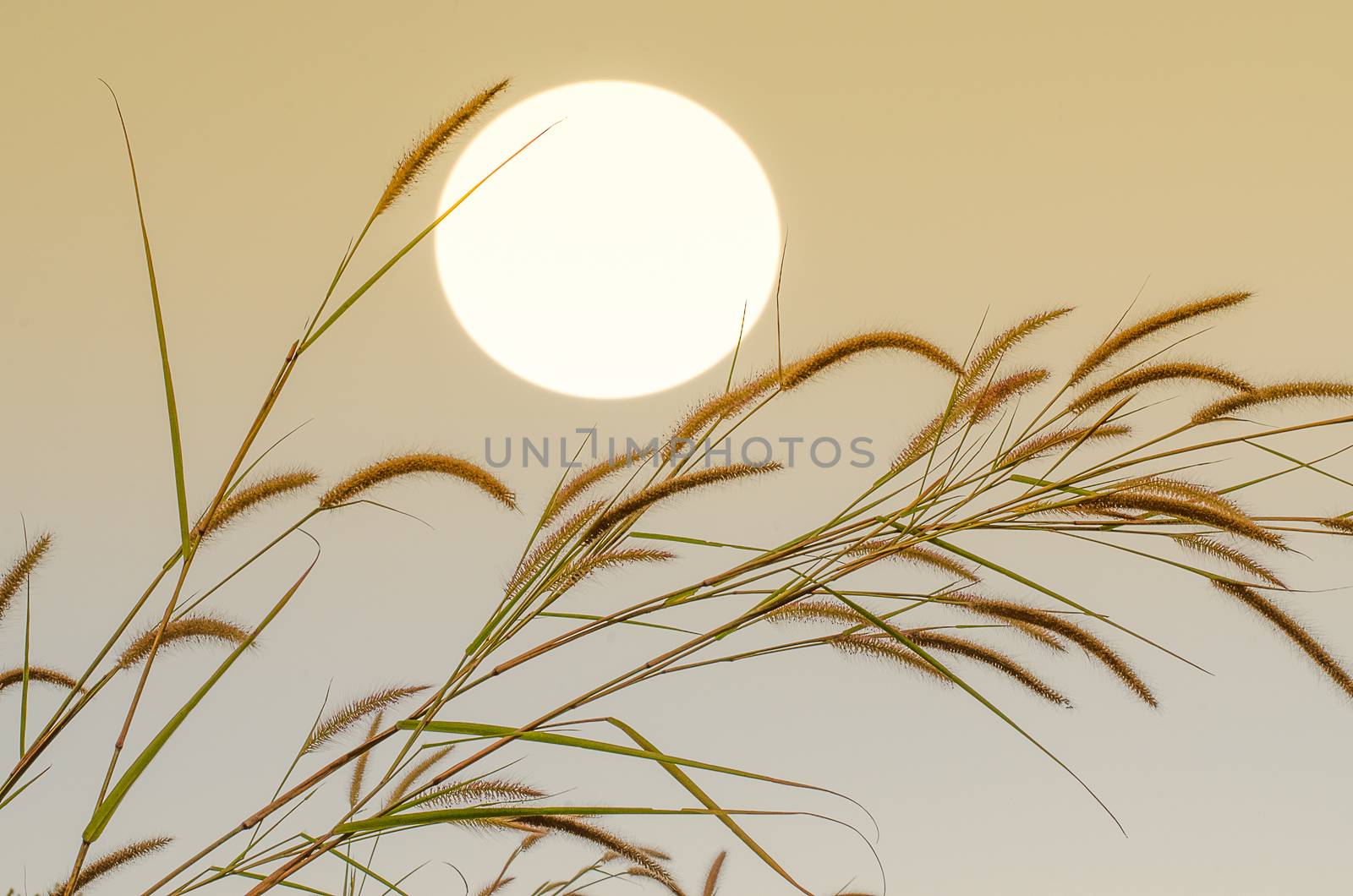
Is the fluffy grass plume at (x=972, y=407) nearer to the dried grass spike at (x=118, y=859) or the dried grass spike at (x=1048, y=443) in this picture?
the dried grass spike at (x=1048, y=443)

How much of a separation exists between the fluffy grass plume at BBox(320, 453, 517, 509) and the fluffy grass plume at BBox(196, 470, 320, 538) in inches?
3.6

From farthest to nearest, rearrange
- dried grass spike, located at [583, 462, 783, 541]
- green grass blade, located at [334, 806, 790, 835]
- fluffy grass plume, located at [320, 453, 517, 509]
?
fluffy grass plume, located at [320, 453, 517, 509] < dried grass spike, located at [583, 462, 783, 541] < green grass blade, located at [334, 806, 790, 835]

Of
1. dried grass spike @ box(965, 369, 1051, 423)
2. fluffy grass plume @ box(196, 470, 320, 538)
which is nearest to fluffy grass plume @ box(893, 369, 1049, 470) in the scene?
dried grass spike @ box(965, 369, 1051, 423)

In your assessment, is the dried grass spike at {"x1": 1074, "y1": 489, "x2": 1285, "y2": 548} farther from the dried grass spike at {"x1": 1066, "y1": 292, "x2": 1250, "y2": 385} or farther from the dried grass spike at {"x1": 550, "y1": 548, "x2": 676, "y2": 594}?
the dried grass spike at {"x1": 550, "y1": 548, "x2": 676, "y2": 594}

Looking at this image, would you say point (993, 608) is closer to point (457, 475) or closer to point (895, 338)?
point (895, 338)

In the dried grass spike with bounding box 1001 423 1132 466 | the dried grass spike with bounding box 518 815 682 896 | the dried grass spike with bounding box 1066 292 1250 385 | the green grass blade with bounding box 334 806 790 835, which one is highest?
the dried grass spike with bounding box 1066 292 1250 385

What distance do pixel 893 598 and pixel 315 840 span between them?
0.74 m

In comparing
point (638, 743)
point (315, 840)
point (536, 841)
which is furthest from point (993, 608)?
point (536, 841)

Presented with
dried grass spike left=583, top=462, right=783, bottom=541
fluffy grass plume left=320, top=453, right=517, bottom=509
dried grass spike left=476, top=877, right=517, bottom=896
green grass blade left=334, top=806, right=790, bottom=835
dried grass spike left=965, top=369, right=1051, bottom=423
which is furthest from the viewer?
dried grass spike left=476, top=877, right=517, bottom=896

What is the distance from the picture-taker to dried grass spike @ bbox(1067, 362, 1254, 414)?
51.7 inches

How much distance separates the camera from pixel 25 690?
1098 millimetres

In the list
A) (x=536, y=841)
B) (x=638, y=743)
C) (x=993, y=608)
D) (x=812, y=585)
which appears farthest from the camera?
(x=536, y=841)

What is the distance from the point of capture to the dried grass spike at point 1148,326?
53.9 inches

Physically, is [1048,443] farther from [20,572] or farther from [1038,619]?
[20,572]
